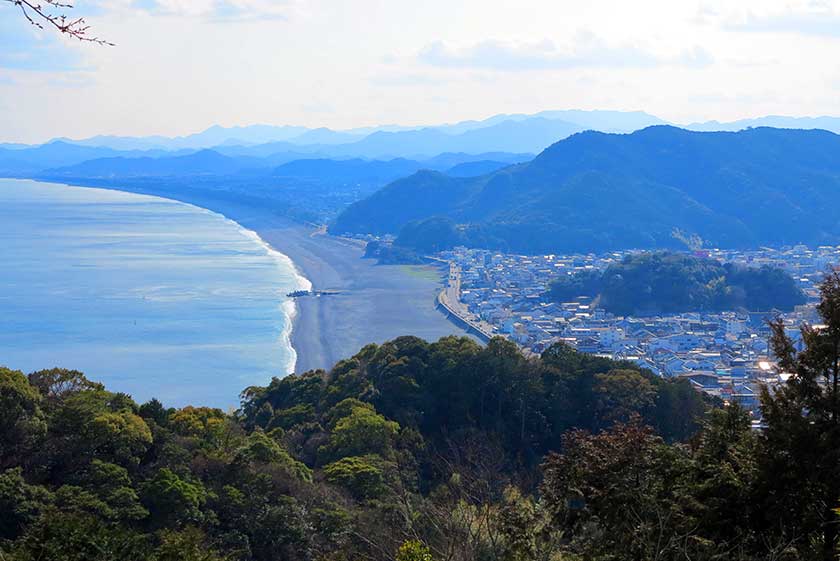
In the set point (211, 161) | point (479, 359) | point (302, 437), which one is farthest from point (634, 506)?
point (211, 161)

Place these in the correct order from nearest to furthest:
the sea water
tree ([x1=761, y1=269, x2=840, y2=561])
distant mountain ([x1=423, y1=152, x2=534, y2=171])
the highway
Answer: tree ([x1=761, y1=269, x2=840, y2=561]) < the sea water < the highway < distant mountain ([x1=423, y1=152, x2=534, y2=171])

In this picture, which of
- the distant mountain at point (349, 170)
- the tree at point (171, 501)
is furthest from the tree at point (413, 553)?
the distant mountain at point (349, 170)

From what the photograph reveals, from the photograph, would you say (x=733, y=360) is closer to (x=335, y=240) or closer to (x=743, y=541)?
(x=743, y=541)

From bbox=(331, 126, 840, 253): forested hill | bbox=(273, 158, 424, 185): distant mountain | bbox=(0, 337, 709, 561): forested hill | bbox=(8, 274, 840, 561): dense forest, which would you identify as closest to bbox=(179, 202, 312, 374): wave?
bbox=(331, 126, 840, 253): forested hill

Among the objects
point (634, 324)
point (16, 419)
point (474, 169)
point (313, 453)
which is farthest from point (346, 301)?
point (474, 169)

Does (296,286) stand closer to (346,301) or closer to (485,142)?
(346,301)

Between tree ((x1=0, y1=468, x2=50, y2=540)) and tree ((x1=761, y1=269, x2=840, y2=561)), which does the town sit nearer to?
tree ((x1=761, y1=269, x2=840, y2=561))

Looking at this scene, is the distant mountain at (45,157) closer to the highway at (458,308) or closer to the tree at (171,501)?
the highway at (458,308)
